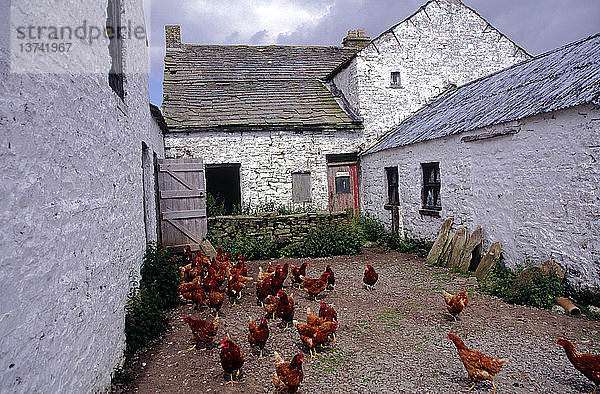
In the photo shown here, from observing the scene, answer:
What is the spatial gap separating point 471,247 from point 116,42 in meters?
7.82

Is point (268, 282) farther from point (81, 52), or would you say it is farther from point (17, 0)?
point (17, 0)

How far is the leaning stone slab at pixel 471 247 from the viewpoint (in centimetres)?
909

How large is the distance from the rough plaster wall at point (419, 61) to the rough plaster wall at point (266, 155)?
2.06 m

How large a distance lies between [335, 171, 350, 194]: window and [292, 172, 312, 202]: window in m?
1.08

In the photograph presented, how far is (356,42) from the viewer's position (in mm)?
20891

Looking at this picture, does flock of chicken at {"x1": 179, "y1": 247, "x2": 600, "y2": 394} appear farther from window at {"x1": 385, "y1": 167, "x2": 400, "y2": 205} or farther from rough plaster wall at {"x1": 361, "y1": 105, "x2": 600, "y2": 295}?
window at {"x1": 385, "y1": 167, "x2": 400, "y2": 205}

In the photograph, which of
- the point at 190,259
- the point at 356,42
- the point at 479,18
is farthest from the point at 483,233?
the point at 356,42

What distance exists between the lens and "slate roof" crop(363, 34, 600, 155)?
23.3 ft

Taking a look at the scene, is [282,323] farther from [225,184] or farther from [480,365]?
[225,184]

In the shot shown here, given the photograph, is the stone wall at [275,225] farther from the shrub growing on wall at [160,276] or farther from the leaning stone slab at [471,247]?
the leaning stone slab at [471,247]

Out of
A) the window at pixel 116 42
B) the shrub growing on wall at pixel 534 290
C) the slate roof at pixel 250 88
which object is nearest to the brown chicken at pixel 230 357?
the window at pixel 116 42

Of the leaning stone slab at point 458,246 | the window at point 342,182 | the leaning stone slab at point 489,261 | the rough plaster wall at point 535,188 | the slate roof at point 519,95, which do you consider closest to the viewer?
the rough plaster wall at point 535,188

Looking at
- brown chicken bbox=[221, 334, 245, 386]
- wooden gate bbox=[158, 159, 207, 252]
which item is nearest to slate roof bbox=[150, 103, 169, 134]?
wooden gate bbox=[158, 159, 207, 252]

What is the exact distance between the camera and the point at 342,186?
15031mm
